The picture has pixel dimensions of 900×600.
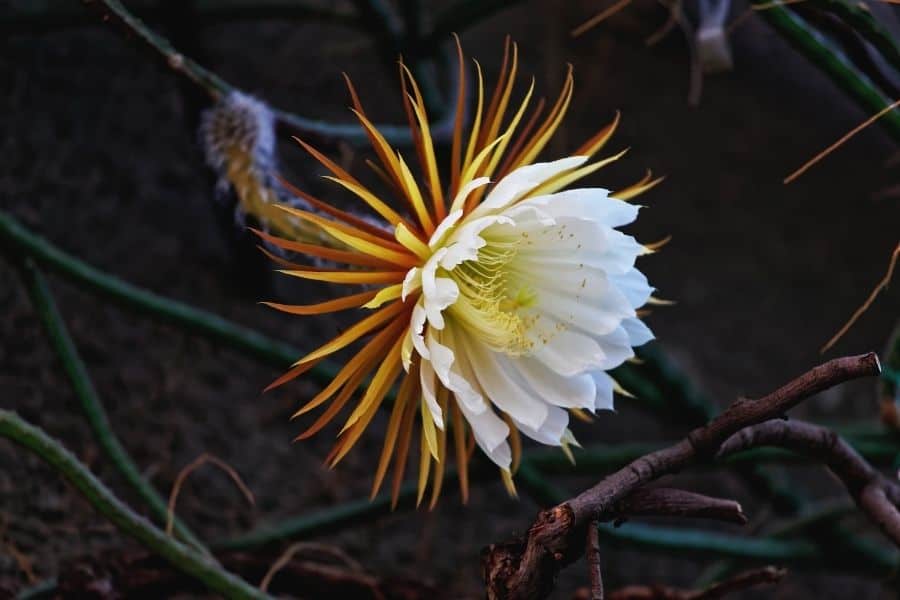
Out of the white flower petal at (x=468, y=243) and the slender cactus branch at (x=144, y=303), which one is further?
the slender cactus branch at (x=144, y=303)

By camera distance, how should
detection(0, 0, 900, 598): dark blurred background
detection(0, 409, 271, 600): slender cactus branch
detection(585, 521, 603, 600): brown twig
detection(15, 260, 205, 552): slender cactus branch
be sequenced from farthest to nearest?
1. detection(0, 0, 900, 598): dark blurred background
2. detection(15, 260, 205, 552): slender cactus branch
3. detection(0, 409, 271, 600): slender cactus branch
4. detection(585, 521, 603, 600): brown twig

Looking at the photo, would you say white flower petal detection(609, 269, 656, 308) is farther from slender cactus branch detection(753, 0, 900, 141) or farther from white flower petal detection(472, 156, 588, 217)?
slender cactus branch detection(753, 0, 900, 141)

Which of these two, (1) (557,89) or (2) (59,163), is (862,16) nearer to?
(1) (557,89)

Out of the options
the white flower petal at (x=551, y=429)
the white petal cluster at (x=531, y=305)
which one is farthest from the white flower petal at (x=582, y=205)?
the white flower petal at (x=551, y=429)

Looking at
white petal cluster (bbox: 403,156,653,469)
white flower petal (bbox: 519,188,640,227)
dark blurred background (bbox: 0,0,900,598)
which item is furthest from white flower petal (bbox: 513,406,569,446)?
dark blurred background (bbox: 0,0,900,598)

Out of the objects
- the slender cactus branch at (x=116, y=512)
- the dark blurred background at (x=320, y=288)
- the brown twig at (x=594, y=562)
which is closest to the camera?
the brown twig at (x=594, y=562)

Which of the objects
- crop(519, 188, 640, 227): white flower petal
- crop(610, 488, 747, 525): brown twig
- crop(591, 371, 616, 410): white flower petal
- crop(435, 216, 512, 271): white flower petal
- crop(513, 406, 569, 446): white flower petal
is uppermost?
crop(519, 188, 640, 227): white flower petal

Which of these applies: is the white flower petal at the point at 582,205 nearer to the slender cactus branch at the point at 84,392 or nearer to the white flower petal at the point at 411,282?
the white flower petal at the point at 411,282
